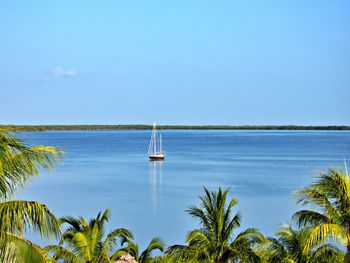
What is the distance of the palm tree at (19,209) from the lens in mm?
8516

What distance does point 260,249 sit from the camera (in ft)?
72.0

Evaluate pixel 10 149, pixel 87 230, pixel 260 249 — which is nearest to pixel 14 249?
pixel 10 149

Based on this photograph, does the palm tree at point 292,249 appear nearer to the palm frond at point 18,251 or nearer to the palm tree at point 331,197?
the palm tree at point 331,197

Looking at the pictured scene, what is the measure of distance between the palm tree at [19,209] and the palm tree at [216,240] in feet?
29.6

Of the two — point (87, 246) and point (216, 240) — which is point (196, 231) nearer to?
point (216, 240)

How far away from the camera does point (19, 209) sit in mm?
8914

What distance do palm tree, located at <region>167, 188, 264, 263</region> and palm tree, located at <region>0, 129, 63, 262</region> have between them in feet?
29.6

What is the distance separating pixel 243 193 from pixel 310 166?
40679mm

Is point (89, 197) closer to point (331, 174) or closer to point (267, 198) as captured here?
point (267, 198)

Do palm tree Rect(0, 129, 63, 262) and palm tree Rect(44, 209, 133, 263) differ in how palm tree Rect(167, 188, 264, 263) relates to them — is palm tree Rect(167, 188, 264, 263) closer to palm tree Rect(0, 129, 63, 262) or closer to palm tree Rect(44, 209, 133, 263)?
palm tree Rect(44, 209, 133, 263)

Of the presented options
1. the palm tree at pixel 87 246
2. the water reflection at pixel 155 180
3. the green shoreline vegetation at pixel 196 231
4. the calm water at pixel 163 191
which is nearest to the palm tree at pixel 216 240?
the green shoreline vegetation at pixel 196 231

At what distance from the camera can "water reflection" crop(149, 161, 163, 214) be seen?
61.9m

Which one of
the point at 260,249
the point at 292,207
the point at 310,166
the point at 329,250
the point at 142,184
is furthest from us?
the point at 310,166


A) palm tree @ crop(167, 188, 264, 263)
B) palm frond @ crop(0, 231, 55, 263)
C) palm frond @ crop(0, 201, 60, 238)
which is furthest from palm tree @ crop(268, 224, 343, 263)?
palm frond @ crop(0, 231, 55, 263)
